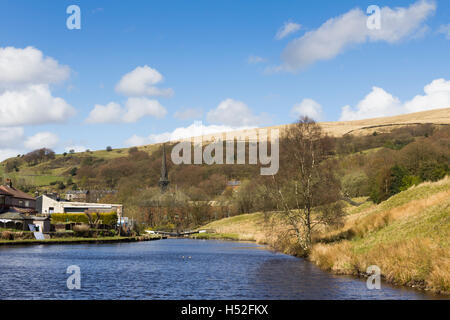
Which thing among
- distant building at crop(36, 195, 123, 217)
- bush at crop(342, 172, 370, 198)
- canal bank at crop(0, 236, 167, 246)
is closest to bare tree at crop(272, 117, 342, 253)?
canal bank at crop(0, 236, 167, 246)

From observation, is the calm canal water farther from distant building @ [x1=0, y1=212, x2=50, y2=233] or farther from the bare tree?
distant building @ [x1=0, y1=212, x2=50, y2=233]

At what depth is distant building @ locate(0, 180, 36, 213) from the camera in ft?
337

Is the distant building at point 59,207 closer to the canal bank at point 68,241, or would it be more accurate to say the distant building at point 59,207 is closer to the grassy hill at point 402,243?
the canal bank at point 68,241

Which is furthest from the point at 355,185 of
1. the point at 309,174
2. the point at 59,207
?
the point at 59,207

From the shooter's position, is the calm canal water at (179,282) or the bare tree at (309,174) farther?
the bare tree at (309,174)

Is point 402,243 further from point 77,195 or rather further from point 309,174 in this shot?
point 77,195

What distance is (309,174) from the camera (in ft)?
167

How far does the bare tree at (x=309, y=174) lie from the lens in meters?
51.1

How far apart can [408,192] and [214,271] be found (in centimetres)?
2776

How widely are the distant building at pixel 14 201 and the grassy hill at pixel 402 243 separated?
6431 cm

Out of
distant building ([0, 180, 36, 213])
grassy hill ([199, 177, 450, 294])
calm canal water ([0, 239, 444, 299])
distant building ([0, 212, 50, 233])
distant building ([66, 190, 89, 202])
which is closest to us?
calm canal water ([0, 239, 444, 299])

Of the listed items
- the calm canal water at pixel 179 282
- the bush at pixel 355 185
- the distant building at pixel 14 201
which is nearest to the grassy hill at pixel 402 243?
the calm canal water at pixel 179 282

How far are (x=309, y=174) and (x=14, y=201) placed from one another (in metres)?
82.7

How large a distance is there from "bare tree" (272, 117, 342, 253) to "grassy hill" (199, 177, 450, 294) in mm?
2219
